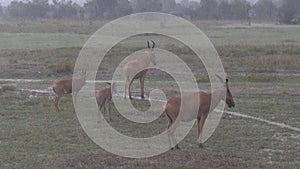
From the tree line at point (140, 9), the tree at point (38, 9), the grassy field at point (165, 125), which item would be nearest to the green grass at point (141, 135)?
the grassy field at point (165, 125)

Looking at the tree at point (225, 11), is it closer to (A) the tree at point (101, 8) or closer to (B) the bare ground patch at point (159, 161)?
(A) the tree at point (101, 8)

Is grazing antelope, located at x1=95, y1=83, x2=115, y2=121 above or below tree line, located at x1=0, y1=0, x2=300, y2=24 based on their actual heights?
above

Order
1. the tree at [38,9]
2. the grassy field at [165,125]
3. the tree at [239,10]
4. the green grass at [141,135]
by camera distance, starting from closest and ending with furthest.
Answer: the green grass at [141,135] < the grassy field at [165,125] < the tree at [239,10] < the tree at [38,9]

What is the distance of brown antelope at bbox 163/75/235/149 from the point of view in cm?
1159

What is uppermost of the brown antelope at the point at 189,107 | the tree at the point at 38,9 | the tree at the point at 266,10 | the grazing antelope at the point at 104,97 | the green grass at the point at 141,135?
the brown antelope at the point at 189,107

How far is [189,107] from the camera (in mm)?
11773

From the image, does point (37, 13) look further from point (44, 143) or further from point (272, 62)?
point (44, 143)

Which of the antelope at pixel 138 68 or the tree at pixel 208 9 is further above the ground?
the antelope at pixel 138 68

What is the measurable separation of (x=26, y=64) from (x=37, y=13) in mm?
81274

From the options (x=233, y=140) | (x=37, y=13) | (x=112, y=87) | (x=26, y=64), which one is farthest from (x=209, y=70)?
(x=37, y=13)

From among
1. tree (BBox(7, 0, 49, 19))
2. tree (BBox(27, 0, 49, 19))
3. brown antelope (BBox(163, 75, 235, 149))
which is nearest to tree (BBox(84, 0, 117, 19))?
tree (BBox(27, 0, 49, 19))

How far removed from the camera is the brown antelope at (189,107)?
11586mm

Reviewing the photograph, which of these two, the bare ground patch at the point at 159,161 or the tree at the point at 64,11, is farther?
the tree at the point at 64,11

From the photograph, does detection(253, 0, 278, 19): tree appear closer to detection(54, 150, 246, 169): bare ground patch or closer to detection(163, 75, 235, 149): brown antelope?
detection(163, 75, 235, 149): brown antelope
